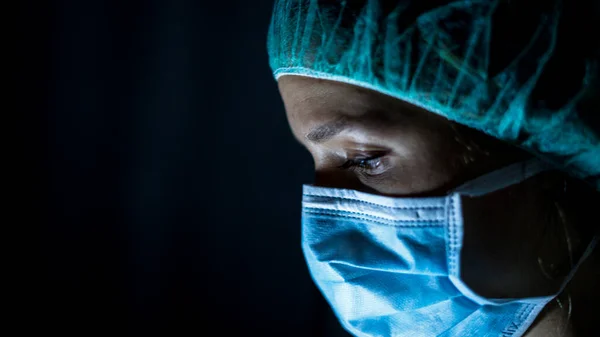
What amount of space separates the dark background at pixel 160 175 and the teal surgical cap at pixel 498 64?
1.11 metres

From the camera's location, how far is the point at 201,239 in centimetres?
189

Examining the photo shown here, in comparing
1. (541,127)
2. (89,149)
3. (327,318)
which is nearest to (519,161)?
(541,127)

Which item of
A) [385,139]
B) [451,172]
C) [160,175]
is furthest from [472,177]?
[160,175]

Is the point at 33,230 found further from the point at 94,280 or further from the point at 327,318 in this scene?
the point at 327,318

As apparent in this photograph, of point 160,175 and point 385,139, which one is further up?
point 385,139

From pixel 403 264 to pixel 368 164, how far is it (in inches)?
8.1

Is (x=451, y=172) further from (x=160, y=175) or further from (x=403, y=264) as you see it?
(x=160, y=175)

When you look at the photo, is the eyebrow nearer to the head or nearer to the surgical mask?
the head

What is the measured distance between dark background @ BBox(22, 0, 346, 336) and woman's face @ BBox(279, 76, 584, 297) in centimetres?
103

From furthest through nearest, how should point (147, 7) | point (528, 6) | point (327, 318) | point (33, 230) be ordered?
point (327, 318) → point (147, 7) → point (33, 230) → point (528, 6)

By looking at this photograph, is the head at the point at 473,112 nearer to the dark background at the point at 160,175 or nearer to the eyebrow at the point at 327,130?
the eyebrow at the point at 327,130

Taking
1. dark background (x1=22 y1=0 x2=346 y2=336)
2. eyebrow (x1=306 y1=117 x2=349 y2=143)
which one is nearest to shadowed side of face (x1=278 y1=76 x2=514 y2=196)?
eyebrow (x1=306 y1=117 x2=349 y2=143)

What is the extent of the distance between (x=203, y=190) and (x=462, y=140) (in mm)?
1249

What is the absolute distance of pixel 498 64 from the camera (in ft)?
2.66
